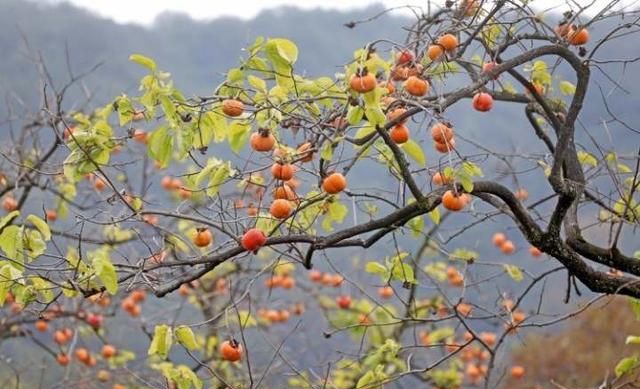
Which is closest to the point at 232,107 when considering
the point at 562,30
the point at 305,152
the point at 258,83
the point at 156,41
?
the point at 258,83

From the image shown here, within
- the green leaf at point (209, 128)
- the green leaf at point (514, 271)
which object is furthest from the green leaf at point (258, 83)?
the green leaf at point (514, 271)

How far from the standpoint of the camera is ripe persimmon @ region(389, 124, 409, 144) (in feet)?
6.69

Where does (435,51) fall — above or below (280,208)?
above

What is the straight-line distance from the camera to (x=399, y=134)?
80.4 inches

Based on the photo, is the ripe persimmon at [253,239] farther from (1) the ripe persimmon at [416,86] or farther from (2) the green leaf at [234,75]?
(1) the ripe persimmon at [416,86]

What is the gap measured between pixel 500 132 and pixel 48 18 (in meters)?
3.82

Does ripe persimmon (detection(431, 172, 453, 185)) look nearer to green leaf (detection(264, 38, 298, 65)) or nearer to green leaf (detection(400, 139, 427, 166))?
green leaf (detection(400, 139, 427, 166))

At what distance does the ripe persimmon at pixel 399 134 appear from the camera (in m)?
2.04

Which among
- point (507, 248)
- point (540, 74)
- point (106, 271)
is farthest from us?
point (507, 248)

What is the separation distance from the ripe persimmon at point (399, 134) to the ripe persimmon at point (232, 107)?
1.11 feet

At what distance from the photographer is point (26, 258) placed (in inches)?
88.6

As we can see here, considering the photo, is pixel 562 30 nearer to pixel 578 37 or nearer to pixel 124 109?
pixel 578 37

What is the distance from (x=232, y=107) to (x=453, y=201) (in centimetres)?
53

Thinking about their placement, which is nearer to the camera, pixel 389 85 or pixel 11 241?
pixel 11 241
